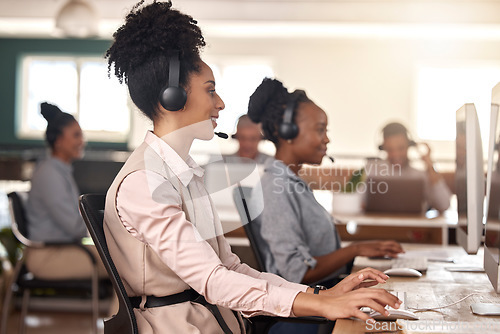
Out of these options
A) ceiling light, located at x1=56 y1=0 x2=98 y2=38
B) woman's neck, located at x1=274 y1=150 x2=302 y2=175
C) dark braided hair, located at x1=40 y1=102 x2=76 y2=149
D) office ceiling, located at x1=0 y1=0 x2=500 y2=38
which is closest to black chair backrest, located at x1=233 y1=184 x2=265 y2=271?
woman's neck, located at x1=274 y1=150 x2=302 y2=175

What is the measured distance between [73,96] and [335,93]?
3.23 meters

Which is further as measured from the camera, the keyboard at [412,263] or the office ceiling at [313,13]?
the office ceiling at [313,13]

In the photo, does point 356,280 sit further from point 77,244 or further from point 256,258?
→ point 77,244

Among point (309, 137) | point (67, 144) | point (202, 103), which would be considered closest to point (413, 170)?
point (309, 137)

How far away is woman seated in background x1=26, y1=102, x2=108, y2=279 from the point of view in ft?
9.29

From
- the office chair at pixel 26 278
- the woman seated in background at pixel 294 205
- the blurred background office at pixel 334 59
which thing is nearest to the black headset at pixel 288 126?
the woman seated in background at pixel 294 205

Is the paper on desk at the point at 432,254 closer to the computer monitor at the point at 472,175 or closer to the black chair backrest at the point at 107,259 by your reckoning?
the computer monitor at the point at 472,175

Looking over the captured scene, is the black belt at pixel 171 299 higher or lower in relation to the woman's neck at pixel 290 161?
lower

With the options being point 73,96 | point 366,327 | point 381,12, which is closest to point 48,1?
point 73,96

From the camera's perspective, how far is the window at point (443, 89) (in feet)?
25.0

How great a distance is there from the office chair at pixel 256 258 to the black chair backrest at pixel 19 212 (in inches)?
58.5

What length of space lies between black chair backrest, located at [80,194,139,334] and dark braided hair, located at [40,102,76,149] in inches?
80.1

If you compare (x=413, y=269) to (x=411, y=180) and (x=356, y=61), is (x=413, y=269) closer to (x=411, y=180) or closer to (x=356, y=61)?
(x=411, y=180)

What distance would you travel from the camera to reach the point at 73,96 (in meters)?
7.59
